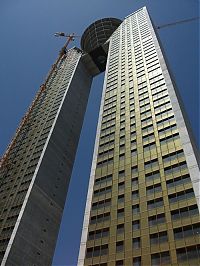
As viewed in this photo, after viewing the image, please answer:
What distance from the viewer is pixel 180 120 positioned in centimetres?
5134

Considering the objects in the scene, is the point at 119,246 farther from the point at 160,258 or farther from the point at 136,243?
the point at 160,258

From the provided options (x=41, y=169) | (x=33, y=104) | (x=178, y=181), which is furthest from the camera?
(x=33, y=104)

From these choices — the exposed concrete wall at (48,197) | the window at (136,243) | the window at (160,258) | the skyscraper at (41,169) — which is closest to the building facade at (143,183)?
the window at (136,243)

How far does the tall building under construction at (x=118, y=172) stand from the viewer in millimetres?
38344

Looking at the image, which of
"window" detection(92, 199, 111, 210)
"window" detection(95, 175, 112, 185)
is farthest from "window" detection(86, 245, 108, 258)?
"window" detection(95, 175, 112, 185)

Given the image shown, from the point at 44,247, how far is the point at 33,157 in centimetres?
2290

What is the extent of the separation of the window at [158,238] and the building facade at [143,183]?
0.08 m

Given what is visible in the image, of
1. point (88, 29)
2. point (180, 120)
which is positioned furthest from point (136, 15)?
point (180, 120)

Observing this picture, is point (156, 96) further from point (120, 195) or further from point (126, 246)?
point (126, 246)

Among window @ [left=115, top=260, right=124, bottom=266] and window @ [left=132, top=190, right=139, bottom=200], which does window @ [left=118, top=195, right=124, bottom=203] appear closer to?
window @ [left=132, top=190, right=139, bottom=200]

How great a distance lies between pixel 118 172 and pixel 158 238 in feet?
49.4

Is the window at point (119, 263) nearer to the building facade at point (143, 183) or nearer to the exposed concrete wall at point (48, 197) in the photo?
the building facade at point (143, 183)

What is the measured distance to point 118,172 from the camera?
50188 mm

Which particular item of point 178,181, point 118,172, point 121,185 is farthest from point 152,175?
point 118,172
